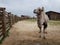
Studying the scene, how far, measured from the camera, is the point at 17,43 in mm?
10195

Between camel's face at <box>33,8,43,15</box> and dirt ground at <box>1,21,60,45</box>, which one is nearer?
dirt ground at <box>1,21,60,45</box>

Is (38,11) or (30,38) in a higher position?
(38,11)

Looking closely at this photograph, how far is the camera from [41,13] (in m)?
13.2

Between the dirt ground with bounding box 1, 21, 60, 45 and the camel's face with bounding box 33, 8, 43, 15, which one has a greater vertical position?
the camel's face with bounding box 33, 8, 43, 15

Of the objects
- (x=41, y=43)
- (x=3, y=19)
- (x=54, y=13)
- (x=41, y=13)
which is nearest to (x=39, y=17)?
(x=41, y=13)

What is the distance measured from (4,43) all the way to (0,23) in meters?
1.92

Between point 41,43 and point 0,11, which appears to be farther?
point 0,11

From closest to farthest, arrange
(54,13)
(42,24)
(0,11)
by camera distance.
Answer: (0,11), (42,24), (54,13)

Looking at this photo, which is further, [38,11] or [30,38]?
[38,11]

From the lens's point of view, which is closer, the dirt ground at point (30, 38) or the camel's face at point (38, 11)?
the dirt ground at point (30, 38)

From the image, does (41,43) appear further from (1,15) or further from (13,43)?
(1,15)

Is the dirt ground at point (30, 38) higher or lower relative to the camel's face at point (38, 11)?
lower

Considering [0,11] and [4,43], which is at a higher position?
[0,11]

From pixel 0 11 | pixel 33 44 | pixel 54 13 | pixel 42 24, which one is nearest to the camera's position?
pixel 33 44
